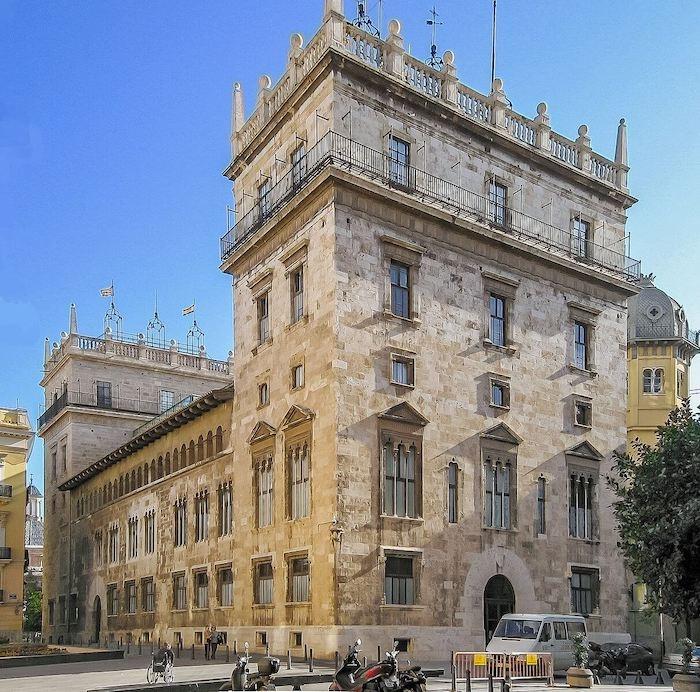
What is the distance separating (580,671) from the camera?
2494cm

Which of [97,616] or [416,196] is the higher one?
[416,196]

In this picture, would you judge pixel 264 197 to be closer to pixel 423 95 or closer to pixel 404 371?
pixel 423 95

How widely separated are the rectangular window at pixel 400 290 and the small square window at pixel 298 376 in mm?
4015

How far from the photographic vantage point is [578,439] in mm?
41719

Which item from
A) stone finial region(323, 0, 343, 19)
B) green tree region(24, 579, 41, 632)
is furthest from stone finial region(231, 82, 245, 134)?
green tree region(24, 579, 41, 632)

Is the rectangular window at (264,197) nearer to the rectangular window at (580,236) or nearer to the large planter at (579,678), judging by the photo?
the rectangular window at (580,236)

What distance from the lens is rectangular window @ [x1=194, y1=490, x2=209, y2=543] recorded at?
44.5m

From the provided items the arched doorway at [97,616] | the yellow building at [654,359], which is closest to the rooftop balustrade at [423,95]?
the yellow building at [654,359]

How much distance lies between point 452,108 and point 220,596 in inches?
872

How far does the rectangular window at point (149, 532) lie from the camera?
2031 inches

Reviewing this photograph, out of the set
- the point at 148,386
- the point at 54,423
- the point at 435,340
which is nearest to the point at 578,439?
the point at 435,340

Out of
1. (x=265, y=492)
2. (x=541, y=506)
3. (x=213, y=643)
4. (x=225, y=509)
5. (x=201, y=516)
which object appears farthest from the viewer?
(x=201, y=516)

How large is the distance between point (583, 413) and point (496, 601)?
960 centimetres

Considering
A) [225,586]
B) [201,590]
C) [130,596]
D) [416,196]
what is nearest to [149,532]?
[130,596]
